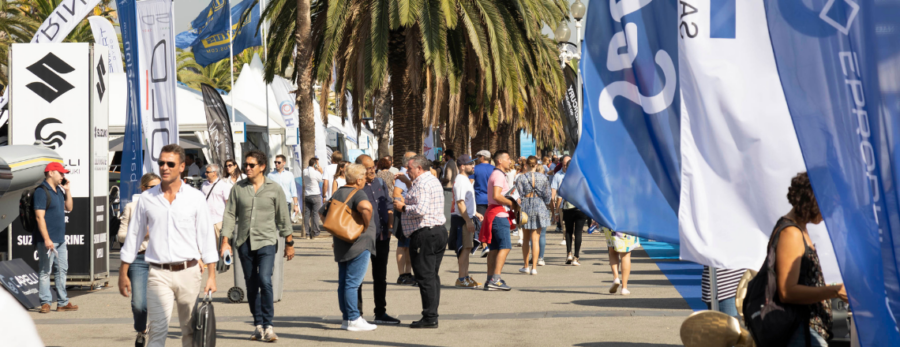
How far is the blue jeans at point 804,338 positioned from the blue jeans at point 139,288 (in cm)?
515

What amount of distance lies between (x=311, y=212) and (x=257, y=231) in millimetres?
12670

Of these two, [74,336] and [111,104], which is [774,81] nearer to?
[74,336]

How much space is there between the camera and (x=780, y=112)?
421cm

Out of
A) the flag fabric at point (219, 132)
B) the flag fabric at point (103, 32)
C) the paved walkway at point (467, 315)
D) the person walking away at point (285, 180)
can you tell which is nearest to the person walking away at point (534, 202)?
the paved walkway at point (467, 315)

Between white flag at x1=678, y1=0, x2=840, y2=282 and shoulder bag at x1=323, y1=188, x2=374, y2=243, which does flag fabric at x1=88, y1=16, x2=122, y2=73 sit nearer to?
shoulder bag at x1=323, y1=188, x2=374, y2=243

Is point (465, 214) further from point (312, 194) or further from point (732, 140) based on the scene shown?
point (312, 194)

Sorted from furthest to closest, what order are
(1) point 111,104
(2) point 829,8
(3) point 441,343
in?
(1) point 111,104
(3) point 441,343
(2) point 829,8

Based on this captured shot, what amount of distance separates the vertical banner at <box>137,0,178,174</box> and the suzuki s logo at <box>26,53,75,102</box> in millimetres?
1109

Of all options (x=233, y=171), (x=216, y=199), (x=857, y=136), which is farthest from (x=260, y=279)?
(x=857, y=136)

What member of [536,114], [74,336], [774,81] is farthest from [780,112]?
[536,114]

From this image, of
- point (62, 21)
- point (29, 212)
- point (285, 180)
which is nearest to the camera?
point (29, 212)

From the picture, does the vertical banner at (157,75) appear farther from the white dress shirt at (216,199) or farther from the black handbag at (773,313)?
the black handbag at (773,313)

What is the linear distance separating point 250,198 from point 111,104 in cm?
1742

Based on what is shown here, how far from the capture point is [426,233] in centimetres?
909
